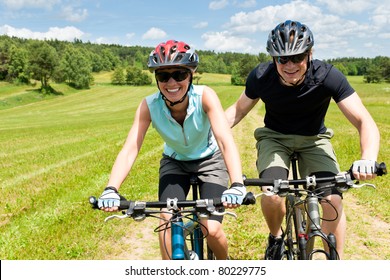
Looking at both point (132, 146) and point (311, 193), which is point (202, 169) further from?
point (311, 193)

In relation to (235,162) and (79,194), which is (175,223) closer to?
(235,162)

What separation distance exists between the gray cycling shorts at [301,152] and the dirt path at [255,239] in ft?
5.88

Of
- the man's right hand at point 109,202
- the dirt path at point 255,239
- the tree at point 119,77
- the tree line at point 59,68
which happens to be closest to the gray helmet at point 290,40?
the man's right hand at point 109,202

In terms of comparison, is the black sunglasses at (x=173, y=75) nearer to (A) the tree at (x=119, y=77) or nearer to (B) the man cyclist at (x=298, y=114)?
(B) the man cyclist at (x=298, y=114)

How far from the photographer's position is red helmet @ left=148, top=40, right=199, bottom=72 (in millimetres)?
3586

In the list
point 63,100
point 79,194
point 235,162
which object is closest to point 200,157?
point 235,162

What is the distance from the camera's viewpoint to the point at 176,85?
3723mm

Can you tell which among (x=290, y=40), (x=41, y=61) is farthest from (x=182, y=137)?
(x=41, y=61)

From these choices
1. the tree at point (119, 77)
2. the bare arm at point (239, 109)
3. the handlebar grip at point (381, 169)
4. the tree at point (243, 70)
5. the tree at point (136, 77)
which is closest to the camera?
the handlebar grip at point (381, 169)

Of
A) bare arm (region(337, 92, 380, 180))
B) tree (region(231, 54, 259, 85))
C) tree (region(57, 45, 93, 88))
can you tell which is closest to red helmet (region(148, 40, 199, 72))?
bare arm (region(337, 92, 380, 180))

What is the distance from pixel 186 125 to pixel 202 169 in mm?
541

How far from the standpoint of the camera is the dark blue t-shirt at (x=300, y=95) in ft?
13.3
